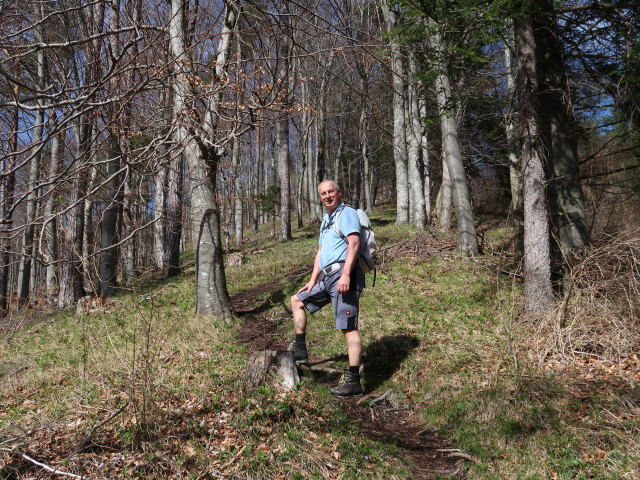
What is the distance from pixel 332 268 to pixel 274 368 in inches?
46.2

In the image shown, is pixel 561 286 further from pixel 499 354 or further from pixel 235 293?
pixel 235 293

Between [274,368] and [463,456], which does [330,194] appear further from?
[463,456]

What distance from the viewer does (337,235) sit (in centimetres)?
439

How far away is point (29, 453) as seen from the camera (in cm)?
295

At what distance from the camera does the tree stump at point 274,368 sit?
4094 mm

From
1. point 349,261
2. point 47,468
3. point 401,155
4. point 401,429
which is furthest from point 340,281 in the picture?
point 401,155

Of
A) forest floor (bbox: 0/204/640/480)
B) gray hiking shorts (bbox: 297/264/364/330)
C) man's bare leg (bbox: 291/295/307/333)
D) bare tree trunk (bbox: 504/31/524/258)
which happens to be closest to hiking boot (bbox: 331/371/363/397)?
forest floor (bbox: 0/204/640/480)

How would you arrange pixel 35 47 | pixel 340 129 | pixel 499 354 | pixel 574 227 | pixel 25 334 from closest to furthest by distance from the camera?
pixel 35 47 → pixel 499 354 → pixel 574 227 → pixel 25 334 → pixel 340 129

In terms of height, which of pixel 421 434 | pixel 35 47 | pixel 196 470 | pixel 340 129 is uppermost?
pixel 340 129

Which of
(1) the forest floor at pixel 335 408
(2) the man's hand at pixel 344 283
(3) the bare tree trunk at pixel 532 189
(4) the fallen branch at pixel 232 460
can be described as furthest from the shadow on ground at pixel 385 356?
(4) the fallen branch at pixel 232 460

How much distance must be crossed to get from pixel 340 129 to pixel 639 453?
23.1 meters

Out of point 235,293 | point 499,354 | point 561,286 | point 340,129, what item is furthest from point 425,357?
point 340,129

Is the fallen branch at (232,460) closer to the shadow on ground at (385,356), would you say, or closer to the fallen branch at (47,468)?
the fallen branch at (47,468)

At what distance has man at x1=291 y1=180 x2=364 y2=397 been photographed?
4.21m
